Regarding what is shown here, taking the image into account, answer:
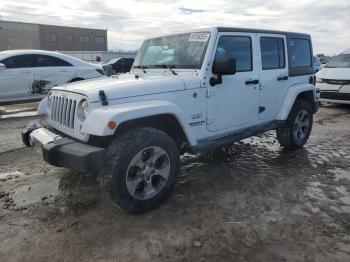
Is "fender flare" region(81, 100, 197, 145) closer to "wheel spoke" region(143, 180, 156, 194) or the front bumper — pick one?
the front bumper

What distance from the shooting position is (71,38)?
60.7 m

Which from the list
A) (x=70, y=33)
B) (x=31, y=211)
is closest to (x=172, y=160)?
(x=31, y=211)

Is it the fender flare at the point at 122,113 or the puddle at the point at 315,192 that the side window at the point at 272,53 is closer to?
the puddle at the point at 315,192

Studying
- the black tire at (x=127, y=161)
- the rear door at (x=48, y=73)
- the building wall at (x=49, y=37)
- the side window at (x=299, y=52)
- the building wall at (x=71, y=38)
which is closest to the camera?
the black tire at (x=127, y=161)

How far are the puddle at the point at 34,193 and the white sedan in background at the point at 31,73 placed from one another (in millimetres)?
5431

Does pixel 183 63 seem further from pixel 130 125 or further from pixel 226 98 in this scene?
pixel 130 125

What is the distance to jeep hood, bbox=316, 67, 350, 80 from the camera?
9531mm

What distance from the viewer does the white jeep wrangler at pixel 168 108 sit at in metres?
3.28

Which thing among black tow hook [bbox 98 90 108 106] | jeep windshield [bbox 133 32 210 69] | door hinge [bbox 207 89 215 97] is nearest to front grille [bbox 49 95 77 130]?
black tow hook [bbox 98 90 108 106]

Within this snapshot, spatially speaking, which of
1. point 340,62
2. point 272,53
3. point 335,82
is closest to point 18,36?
point 340,62

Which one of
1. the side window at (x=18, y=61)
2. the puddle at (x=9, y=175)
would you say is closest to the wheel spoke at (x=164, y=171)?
the puddle at (x=9, y=175)

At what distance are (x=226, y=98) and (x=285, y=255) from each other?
6.80 ft

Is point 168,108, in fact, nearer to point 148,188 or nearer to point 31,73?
point 148,188

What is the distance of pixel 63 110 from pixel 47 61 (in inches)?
251
